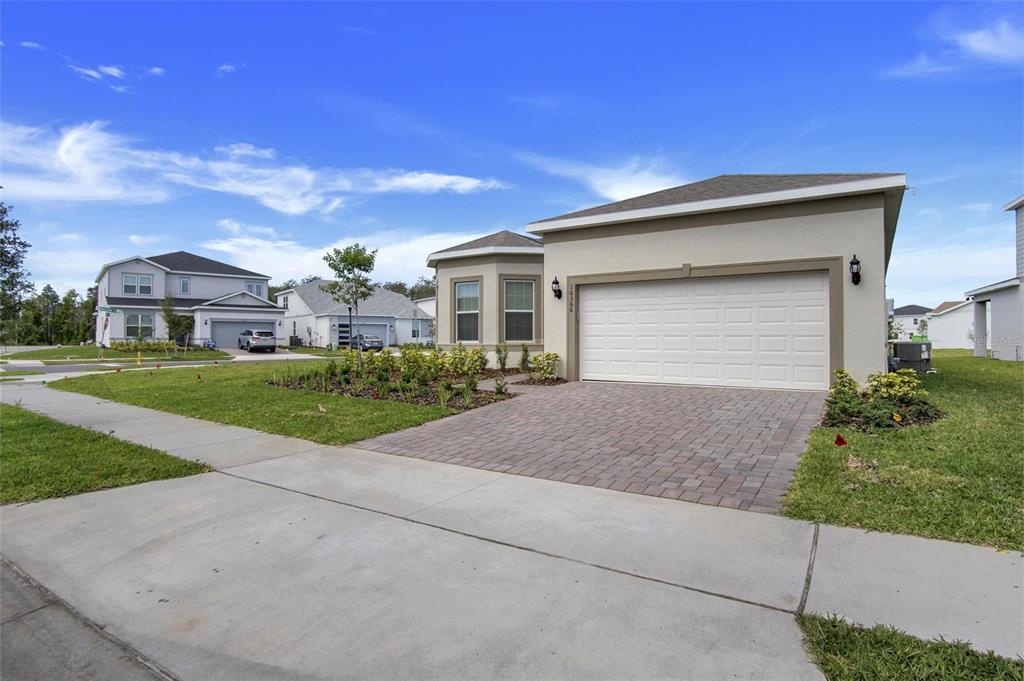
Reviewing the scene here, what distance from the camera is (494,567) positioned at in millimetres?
3217

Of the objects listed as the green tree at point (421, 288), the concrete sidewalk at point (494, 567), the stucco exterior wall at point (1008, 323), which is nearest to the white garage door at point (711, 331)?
the concrete sidewalk at point (494, 567)

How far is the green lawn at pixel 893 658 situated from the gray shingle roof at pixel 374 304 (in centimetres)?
4228

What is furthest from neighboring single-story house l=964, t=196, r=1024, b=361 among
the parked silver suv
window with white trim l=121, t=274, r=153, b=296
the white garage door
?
window with white trim l=121, t=274, r=153, b=296

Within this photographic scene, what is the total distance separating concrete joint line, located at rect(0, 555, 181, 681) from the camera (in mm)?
2281

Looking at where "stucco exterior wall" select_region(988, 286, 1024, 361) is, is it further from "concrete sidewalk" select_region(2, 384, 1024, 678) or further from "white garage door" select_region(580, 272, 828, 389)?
"concrete sidewalk" select_region(2, 384, 1024, 678)

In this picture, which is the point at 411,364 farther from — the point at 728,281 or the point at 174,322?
the point at 174,322

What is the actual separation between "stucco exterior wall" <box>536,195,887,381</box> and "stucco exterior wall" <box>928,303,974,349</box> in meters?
38.0

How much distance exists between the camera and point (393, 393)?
34.4 ft

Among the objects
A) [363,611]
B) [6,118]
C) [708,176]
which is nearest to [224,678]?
[363,611]

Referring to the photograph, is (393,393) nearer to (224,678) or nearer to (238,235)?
(224,678)

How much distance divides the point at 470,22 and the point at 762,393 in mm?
9671

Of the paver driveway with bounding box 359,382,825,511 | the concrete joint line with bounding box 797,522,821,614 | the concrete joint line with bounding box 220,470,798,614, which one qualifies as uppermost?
the paver driveway with bounding box 359,382,825,511

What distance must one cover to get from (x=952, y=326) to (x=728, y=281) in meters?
41.4

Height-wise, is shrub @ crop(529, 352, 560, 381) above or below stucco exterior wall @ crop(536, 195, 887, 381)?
below
